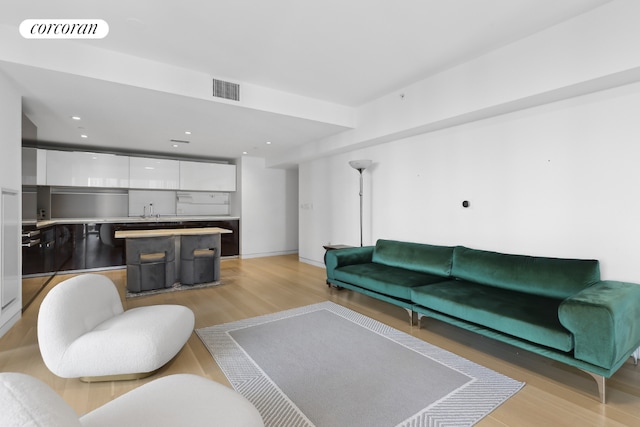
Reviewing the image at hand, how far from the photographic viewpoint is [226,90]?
367cm

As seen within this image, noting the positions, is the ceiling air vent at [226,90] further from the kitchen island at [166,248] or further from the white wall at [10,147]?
the kitchen island at [166,248]

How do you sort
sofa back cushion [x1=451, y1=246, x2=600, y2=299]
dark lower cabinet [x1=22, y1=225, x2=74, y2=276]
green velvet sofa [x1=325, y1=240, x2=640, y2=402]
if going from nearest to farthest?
green velvet sofa [x1=325, y1=240, x2=640, y2=402] < sofa back cushion [x1=451, y1=246, x2=600, y2=299] < dark lower cabinet [x1=22, y1=225, x2=74, y2=276]

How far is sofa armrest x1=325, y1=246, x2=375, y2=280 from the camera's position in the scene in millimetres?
4273

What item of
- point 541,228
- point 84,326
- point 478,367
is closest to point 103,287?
point 84,326

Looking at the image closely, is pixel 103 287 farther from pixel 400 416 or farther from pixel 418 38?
pixel 418 38

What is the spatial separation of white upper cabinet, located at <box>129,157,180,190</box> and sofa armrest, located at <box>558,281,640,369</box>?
726 cm

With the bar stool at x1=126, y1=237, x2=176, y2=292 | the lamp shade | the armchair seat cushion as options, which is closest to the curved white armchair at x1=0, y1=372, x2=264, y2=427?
the armchair seat cushion

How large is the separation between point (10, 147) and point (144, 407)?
3262mm

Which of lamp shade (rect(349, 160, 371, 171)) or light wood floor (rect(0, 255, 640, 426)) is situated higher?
lamp shade (rect(349, 160, 371, 171))

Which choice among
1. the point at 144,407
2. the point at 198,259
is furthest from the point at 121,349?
the point at 198,259

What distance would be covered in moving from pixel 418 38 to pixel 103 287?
3.53 meters

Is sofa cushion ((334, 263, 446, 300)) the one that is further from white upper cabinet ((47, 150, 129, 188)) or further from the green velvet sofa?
white upper cabinet ((47, 150, 129, 188))

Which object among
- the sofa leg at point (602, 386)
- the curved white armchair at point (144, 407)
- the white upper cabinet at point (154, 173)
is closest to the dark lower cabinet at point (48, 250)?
the white upper cabinet at point (154, 173)

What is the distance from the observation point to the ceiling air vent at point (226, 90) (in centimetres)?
361
